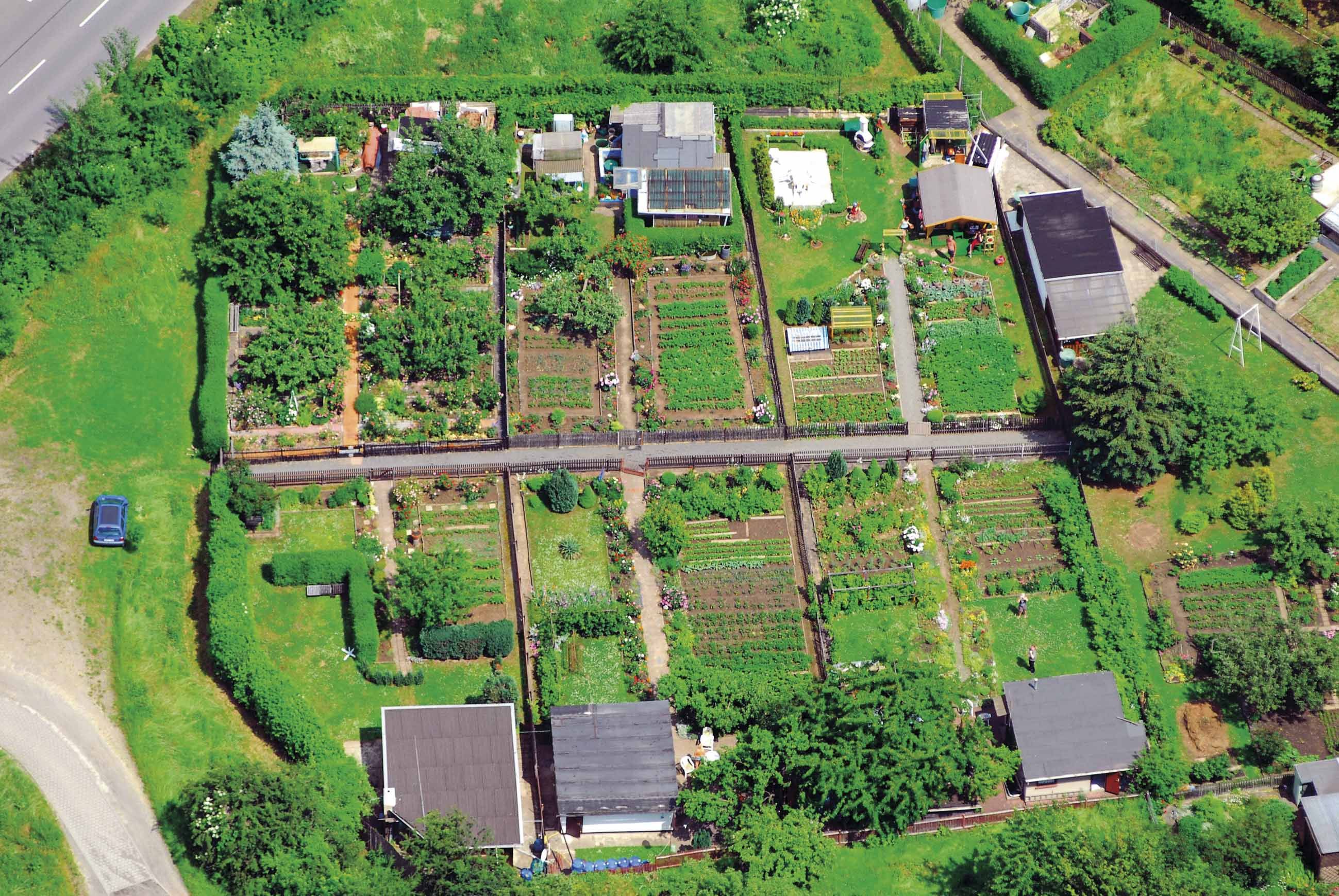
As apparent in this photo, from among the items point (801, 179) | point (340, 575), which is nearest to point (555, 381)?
point (340, 575)

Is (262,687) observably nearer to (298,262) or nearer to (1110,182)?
(298,262)

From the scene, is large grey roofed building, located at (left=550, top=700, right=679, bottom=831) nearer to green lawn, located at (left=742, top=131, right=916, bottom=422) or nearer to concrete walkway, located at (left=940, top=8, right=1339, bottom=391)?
green lawn, located at (left=742, top=131, right=916, bottom=422)

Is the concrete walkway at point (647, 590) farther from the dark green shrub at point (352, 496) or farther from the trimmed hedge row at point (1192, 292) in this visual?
the trimmed hedge row at point (1192, 292)

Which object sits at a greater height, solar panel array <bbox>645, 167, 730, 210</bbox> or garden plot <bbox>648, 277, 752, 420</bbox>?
solar panel array <bbox>645, 167, 730, 210</bbox>

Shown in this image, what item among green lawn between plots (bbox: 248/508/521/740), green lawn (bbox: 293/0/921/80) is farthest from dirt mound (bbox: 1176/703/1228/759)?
green lawn (bbox: 293/0/921/80)

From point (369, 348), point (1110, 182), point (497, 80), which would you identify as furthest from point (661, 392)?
point (1110, 182)
